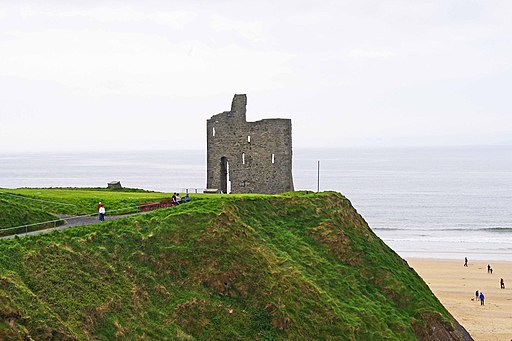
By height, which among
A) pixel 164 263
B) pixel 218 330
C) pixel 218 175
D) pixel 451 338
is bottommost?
pixel 451 338

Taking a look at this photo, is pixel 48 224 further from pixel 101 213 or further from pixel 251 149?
pixel 251 149

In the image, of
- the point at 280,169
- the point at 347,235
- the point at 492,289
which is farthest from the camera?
the point at 492,289

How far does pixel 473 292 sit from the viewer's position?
48.7 meters

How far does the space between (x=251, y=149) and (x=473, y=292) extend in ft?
75.4

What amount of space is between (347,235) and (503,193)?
111 m

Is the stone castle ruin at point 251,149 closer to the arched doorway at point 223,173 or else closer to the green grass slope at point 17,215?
the arched doorway at point 223,173

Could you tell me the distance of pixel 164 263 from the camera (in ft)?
65.5

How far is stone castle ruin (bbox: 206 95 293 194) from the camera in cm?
3647

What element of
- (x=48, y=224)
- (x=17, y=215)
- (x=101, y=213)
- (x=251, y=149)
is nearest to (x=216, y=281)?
(x=101, y=213)

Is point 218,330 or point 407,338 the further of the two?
point 407,338

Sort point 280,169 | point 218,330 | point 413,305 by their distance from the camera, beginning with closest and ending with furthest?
1. point 218,330
2. point 413,305
3. point 280,169

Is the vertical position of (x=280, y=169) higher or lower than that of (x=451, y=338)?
higher

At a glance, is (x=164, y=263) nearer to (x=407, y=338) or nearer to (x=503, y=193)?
(x=407, y=338)

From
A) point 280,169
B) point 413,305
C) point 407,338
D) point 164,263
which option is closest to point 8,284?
point 164,263
